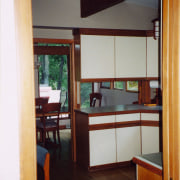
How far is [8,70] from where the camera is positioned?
1172 mm

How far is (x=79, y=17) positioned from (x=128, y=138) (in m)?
2.17

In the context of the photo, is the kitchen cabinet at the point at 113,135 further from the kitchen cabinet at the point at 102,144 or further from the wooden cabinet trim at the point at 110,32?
the wooden cabinet trim at the point at 110,32

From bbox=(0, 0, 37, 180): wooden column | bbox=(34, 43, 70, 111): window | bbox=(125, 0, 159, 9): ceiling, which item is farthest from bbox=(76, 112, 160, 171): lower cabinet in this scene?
bbox=(34, 43, 70, 111): window

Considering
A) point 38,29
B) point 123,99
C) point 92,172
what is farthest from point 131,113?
point 123,99

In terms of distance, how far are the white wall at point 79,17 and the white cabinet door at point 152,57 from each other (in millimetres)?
352

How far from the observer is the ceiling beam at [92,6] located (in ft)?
12.6

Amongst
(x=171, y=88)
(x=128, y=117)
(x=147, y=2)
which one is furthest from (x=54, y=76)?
(x=171, y=88)

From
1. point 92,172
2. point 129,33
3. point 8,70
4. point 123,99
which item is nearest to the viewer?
point 8,70

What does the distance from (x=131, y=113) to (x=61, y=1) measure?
215cm

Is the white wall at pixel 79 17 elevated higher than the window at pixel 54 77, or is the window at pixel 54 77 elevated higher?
the white wall at pixel 79 17

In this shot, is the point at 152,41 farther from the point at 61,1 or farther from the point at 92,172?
the point at 92,172

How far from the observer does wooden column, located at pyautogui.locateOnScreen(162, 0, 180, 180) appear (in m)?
1.51

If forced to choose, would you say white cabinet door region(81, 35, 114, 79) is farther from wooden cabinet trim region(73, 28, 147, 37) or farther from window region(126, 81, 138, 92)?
window region(126, 81, 138, 92)

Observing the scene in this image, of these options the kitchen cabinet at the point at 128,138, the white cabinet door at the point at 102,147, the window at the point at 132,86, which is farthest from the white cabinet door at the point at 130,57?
the window at the point at 132,86
